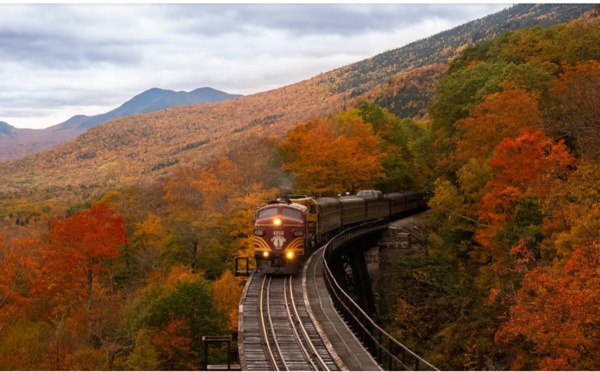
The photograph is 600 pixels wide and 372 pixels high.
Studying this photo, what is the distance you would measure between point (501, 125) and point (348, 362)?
27.7 m

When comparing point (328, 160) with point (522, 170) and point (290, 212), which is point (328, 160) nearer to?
point (522, 170)

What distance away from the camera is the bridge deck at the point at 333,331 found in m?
19.7

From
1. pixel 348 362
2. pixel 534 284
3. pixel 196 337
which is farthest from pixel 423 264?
pixel 348 362

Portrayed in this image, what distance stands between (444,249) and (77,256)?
30474 millimetres

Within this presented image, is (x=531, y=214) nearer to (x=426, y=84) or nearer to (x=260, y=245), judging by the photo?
(x=260, y=245)

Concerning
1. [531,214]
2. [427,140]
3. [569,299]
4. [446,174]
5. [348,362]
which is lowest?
[348,362]

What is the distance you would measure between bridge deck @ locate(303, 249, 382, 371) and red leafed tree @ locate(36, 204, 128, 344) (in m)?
20.3

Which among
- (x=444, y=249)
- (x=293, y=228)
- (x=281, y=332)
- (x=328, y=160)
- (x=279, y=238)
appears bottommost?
(x=281, y=332)

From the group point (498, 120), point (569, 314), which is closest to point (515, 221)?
point (498, 120)

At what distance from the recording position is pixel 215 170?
87.1 meters

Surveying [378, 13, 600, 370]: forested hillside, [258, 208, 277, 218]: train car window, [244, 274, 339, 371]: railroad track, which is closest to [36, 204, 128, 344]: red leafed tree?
[258, 208, 277, 218]: train car window

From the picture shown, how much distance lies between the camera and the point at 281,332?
76.3 ft

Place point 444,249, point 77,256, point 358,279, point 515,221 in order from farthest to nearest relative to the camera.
→ point 444,249, point 358,279, point 77,256, point 515,221

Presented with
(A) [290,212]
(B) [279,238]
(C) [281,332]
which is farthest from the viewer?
(A) [290,212]
